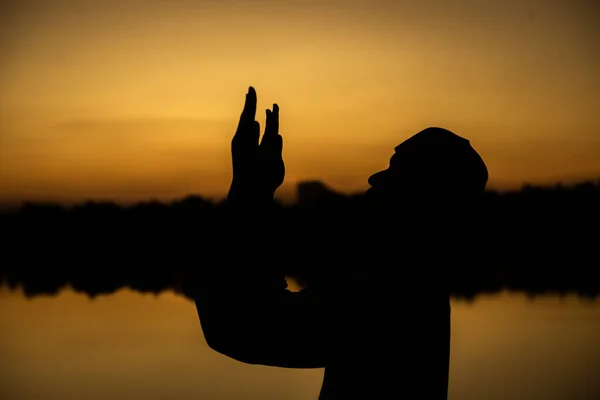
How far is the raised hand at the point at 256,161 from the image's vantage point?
2650mm

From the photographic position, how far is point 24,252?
47.1 meters

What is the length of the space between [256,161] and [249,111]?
0.14 meters

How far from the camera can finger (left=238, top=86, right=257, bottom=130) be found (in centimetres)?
260

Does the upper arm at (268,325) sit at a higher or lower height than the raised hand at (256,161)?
lower

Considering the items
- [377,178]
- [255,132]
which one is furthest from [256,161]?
[377,178]

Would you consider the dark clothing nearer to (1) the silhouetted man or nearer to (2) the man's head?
(1) the silhouetted man

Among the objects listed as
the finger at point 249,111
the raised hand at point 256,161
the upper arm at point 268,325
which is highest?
the finger at point 249,111

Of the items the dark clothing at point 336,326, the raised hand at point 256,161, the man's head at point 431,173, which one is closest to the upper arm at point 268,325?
the dark clothing at point 336,326

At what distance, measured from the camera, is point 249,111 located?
8.58 ft

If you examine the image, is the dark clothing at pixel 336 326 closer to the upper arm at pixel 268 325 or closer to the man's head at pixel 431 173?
the upper arm at pixel 268 325

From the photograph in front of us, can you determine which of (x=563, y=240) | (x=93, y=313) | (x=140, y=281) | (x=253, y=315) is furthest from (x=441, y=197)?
(x=563, y=240)

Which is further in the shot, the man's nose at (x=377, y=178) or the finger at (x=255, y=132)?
the man's nose at (x=377, y=178)

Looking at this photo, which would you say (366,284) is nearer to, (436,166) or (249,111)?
(436,166)

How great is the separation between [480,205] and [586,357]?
15.1 m
